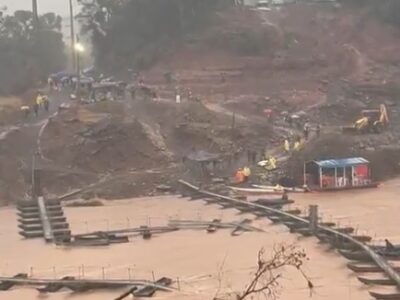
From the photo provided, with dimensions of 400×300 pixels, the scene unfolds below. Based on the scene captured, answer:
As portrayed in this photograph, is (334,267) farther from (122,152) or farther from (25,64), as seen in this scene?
(25,64)

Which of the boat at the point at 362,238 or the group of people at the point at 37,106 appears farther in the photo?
the group of people at the point at 37,106

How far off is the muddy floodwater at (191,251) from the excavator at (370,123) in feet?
23.9

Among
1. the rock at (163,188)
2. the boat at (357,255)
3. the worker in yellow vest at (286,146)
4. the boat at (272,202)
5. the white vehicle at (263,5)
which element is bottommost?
the rock at (163,188)

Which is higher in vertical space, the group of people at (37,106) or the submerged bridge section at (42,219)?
the group of people at (37,106)

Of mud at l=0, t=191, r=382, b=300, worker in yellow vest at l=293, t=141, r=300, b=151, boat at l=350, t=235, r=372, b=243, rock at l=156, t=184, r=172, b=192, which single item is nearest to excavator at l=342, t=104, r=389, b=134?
worker in yellow vest at l=293, t=141, r=300, b=151

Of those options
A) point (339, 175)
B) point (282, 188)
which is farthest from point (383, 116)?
point (282, 188)

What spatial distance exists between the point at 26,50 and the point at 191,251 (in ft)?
131

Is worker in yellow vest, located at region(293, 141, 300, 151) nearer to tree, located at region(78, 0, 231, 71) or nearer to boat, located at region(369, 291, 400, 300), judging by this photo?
tree, located at region(78, 0, 231, 71)

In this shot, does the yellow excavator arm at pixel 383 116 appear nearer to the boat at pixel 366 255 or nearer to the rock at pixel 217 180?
the rock at pixel 217 180

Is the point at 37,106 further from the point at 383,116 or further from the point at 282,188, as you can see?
the point at 383,116

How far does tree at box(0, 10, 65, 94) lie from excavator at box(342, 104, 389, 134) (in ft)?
66.9

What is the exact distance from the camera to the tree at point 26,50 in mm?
56156

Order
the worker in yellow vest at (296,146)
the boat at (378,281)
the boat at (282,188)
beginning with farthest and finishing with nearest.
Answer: the worker in yellow vest at (296,146)
the boat at (282,188)
the boat at (378,281)

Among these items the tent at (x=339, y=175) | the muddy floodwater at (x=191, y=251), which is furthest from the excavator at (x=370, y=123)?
the muddy floodwater at (x=191, y=251)
